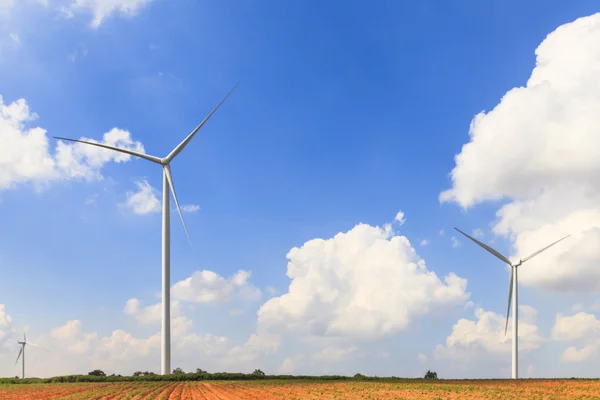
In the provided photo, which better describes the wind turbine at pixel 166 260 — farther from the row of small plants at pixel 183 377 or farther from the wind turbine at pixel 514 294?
the wind turbine at pixel 514 294

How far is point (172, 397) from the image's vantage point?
2173 inches

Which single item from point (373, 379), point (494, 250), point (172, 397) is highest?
point (494, 250)

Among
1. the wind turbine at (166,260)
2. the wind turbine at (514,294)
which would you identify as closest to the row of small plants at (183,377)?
the wind turbine at (166,260)

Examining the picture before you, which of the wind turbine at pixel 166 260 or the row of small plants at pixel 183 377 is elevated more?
Answer: the wind turbine at pixel 166 260

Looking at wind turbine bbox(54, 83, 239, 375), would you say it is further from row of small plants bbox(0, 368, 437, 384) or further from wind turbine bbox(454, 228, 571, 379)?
wind turbine bbox(454, 228, 571, 379)

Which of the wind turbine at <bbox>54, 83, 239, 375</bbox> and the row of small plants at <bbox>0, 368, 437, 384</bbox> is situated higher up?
the wind turbine at <bbox>54, 83, 239, 375</bbox>

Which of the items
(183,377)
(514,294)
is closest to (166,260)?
(183,377)

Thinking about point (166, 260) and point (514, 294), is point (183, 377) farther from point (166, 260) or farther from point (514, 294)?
point (514, 294)

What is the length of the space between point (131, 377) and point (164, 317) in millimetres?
14268

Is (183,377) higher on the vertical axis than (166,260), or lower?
lower

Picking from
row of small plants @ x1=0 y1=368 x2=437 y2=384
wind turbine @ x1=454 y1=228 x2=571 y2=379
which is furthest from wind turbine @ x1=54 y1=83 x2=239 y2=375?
wind turbine @ x1=454 y1=228 x2=571 y2=379

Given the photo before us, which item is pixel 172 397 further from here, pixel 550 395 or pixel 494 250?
pixel 494 250

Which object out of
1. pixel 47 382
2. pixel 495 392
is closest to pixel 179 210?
pixel 47 382

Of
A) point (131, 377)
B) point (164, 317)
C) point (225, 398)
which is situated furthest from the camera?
point (131, 377)
